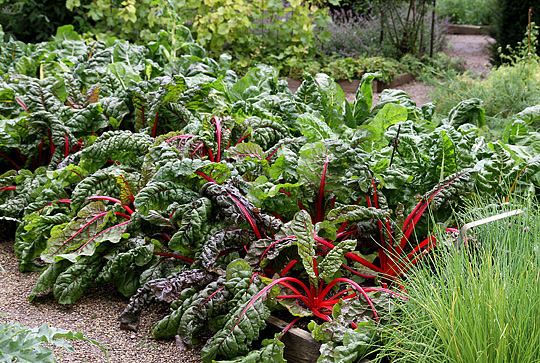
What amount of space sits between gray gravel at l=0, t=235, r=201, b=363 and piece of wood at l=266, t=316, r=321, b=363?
0.33m

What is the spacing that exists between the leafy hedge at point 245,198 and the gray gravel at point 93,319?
0.20 ft

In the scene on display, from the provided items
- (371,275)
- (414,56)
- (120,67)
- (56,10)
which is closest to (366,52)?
(414,56)

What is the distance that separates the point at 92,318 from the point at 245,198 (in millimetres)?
828

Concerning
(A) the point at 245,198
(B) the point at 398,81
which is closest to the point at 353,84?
(B) the point at 398,81

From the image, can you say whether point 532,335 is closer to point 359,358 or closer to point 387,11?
point 359,358

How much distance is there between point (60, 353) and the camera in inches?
73.5

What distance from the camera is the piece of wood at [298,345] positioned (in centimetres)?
179

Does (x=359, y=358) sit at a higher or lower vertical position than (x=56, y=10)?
lower

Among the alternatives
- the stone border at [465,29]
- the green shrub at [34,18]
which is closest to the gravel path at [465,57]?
the stone border at [465,29]

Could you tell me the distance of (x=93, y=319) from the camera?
216cm

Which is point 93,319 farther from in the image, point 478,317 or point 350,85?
point 350,85

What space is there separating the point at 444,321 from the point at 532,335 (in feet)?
0.71

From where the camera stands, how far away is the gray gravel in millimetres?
1917

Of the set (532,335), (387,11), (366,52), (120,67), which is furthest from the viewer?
(387,11)
